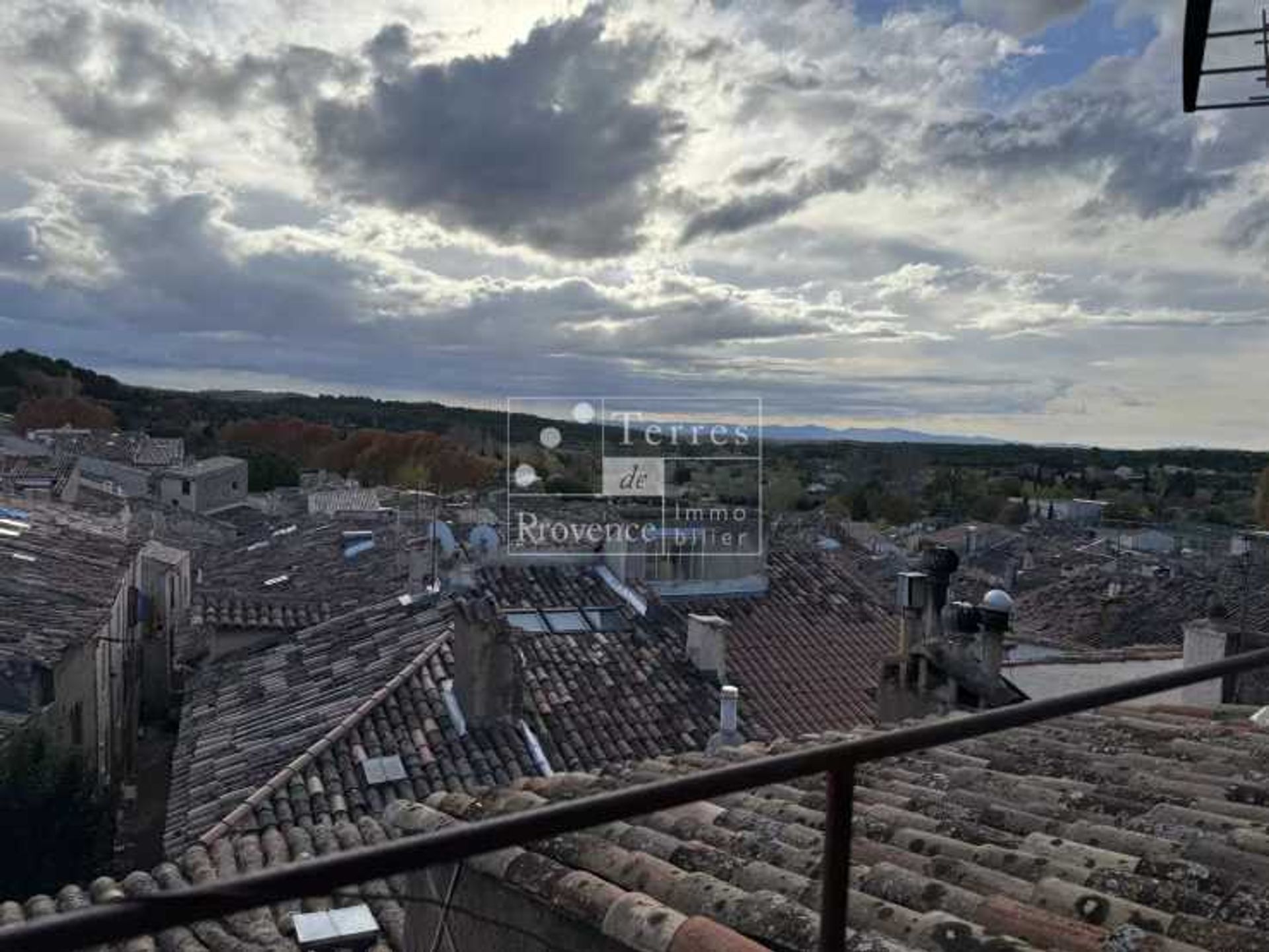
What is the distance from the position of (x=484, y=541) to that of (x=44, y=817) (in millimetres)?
6004

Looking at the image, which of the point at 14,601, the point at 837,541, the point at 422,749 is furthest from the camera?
the point at 837,541

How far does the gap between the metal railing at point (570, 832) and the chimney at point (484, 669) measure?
23.4 feet

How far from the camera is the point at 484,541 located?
13.8m

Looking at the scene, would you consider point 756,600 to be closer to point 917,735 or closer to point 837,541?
point 917,735

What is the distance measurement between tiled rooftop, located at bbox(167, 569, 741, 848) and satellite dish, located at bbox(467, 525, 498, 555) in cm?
94

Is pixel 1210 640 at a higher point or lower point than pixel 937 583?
lower

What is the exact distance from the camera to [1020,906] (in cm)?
234

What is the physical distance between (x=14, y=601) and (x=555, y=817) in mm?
10859

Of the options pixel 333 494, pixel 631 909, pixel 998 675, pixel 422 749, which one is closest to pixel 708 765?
pixel 631 909

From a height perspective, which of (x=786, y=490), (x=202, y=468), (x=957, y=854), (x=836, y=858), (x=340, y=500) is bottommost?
(x=786, y=490)

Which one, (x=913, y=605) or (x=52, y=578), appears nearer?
(x=913, y=605)

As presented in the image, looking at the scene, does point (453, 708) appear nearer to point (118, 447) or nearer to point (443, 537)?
point (443, 537)

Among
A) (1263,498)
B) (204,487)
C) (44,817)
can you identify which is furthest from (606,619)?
(1263,498)

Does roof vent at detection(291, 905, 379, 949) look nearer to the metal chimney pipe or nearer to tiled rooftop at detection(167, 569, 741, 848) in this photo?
tiled rooftop at detection(167, 569, 741, 848)
